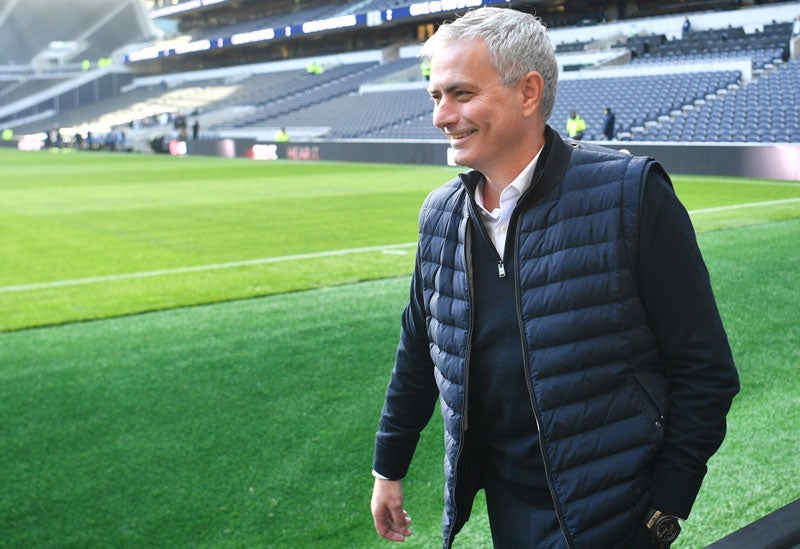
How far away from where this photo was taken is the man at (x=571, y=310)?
2.06 m

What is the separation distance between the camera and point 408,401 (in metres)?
2.51

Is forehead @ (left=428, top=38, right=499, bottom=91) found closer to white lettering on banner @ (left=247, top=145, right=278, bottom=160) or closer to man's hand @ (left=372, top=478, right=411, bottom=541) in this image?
man's hand @ (left=372, top=478, right=411, bottom=541)

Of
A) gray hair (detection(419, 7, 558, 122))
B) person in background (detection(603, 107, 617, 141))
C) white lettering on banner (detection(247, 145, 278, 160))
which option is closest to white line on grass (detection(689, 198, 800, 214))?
person in background (detection(603, 107, 617, 141))

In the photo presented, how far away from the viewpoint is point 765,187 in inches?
722

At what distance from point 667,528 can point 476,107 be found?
1.09 metres

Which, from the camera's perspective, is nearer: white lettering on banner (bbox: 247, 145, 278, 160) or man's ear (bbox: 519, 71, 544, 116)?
man's ear (bbox: 519, 71, 544, 116)

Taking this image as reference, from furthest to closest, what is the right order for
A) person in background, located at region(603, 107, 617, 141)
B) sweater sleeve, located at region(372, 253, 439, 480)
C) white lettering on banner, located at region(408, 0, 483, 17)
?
white lettering on banner, located at region(408, 0, 483, 17) → person in background, located at region(603, 107, 617, 141) → sweater sleeve, located at region(372, 253, 439, 480)

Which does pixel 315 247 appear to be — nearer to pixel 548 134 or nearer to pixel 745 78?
pixel 548 134

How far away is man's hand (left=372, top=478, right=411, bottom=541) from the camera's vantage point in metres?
2.54

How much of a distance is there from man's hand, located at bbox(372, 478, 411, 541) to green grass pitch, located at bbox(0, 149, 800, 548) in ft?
3.32

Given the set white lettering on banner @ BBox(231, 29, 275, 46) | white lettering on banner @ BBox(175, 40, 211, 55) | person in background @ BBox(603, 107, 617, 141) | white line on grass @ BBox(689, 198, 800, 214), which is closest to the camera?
white line on grass @ BBox(689, 198, 800, 214)

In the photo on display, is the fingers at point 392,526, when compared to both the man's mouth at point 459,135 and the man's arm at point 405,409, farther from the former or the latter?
the man's mouth at point 459,135

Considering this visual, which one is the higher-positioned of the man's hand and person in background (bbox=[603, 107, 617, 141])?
person in background (bbox=[603, 107, 617, 141])

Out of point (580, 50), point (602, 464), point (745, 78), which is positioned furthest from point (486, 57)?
point (580, 50)
